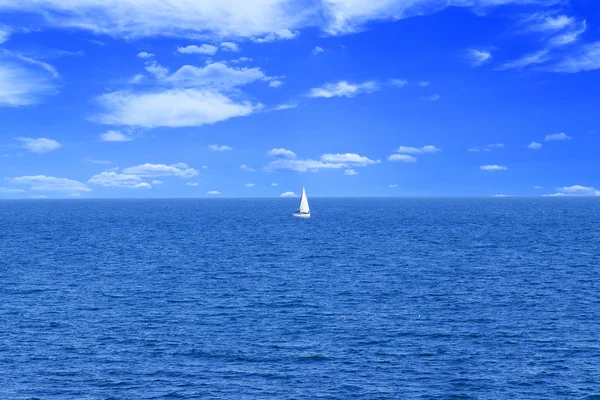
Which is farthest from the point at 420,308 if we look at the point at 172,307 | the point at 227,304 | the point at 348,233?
the point at 348,233

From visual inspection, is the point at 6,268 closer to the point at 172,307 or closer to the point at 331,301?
the point at 172,307

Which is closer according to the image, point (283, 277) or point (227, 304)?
point (227, 304)

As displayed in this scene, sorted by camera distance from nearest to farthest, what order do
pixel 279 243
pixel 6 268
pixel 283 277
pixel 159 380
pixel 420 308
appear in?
pixel 159 380 → pixel 420 308 → pixel 283 277 → pixel 6 268 → pixel 279 243

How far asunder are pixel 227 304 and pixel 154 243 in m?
71.1

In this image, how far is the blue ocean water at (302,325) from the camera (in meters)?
42.0

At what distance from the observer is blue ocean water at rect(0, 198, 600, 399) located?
42000 millimetres

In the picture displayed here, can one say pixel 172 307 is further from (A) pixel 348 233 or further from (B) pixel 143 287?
(A) pixel 348 233

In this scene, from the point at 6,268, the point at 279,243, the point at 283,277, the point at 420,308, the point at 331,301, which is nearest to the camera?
the point at 420,308

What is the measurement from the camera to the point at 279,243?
429 ft

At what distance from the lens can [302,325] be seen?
56938mm

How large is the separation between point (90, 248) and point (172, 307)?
2549 inches

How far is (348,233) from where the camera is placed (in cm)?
15625

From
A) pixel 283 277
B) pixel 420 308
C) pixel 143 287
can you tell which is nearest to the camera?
pixel 420 308

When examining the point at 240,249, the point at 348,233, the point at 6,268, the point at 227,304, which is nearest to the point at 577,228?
the point at 348,233
